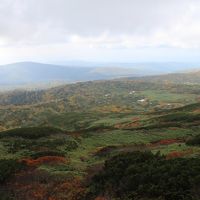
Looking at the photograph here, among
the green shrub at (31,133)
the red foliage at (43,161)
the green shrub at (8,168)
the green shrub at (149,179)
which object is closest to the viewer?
the green shrub at (149,179)

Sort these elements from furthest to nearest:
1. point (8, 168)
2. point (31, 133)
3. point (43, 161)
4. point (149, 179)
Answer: point (31, 133) < point (43, 161) < point (8, 168) < point (149, 179)

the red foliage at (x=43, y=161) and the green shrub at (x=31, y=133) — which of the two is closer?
the red foliage at (x=43, y=161)

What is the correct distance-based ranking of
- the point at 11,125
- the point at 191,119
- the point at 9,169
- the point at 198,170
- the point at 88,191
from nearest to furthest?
the point at 198,170 < the point at 88,191 < the point at 9,169 < the point at 191,119 < the point at 11,125

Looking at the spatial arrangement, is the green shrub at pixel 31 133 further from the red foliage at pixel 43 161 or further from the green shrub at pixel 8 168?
the green shrub at pixel 8 168

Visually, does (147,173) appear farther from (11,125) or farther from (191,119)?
(11,125)

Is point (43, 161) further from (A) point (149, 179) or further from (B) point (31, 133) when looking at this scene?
(B) point (31, 133)

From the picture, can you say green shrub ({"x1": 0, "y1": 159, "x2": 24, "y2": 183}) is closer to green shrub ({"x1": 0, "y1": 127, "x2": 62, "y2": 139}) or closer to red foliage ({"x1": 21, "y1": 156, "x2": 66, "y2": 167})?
red foliage ({"x1": 21, "y1": 156, "x2": 66, "y2": 167})

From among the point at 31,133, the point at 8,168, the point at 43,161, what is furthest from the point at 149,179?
the point at 31,133

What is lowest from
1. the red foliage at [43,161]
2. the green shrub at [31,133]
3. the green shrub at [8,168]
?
the green shrub at [31,133]

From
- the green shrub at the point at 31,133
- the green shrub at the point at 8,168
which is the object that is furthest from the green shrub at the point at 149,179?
the green shrub at the point at 31,133

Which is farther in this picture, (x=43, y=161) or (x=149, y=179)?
(x=43, y=161)

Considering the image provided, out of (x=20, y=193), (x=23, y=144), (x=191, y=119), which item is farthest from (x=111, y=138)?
(x=20, y=193)
